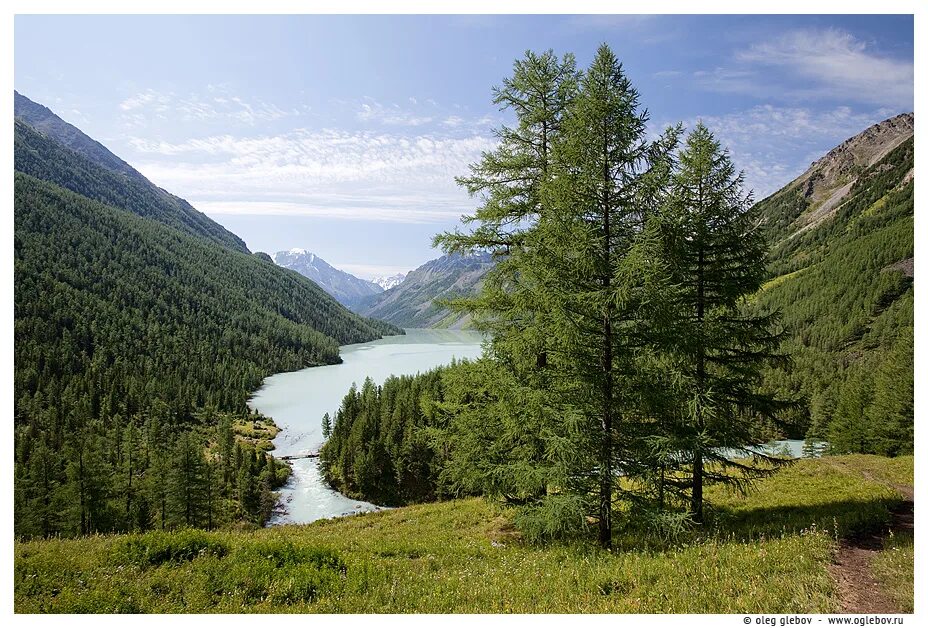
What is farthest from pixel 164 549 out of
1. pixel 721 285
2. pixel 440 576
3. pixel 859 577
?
pixel 721 285

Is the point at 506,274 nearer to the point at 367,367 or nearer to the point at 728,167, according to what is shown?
the point at 728,167

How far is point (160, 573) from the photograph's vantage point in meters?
8.02

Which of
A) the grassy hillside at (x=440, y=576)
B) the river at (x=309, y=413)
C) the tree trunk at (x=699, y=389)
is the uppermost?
the tree trunk at (x=699, y=389)

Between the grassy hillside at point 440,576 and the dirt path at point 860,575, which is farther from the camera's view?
the grassy hillside at point 440,576

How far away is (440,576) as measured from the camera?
8.66 meters

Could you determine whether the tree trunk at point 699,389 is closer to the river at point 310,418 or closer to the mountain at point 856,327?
the river at point 310,418

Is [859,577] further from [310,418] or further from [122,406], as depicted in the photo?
[122,406]

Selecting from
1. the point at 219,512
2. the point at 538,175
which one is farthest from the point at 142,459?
the point at 538,175

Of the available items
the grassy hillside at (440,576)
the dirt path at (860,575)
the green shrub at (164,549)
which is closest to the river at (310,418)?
the dirt path at (860,575)

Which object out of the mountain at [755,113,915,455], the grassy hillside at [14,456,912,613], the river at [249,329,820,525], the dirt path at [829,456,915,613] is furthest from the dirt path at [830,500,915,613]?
the mountain at [755,113,915,455]

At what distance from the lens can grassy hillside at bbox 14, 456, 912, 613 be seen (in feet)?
23.1

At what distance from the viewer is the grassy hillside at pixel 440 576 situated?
277 inches

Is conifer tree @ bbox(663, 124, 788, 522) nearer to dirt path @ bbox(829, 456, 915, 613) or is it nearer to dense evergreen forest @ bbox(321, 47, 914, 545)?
dense evergreen forest @ bbox(321, 47, 914, 545)
